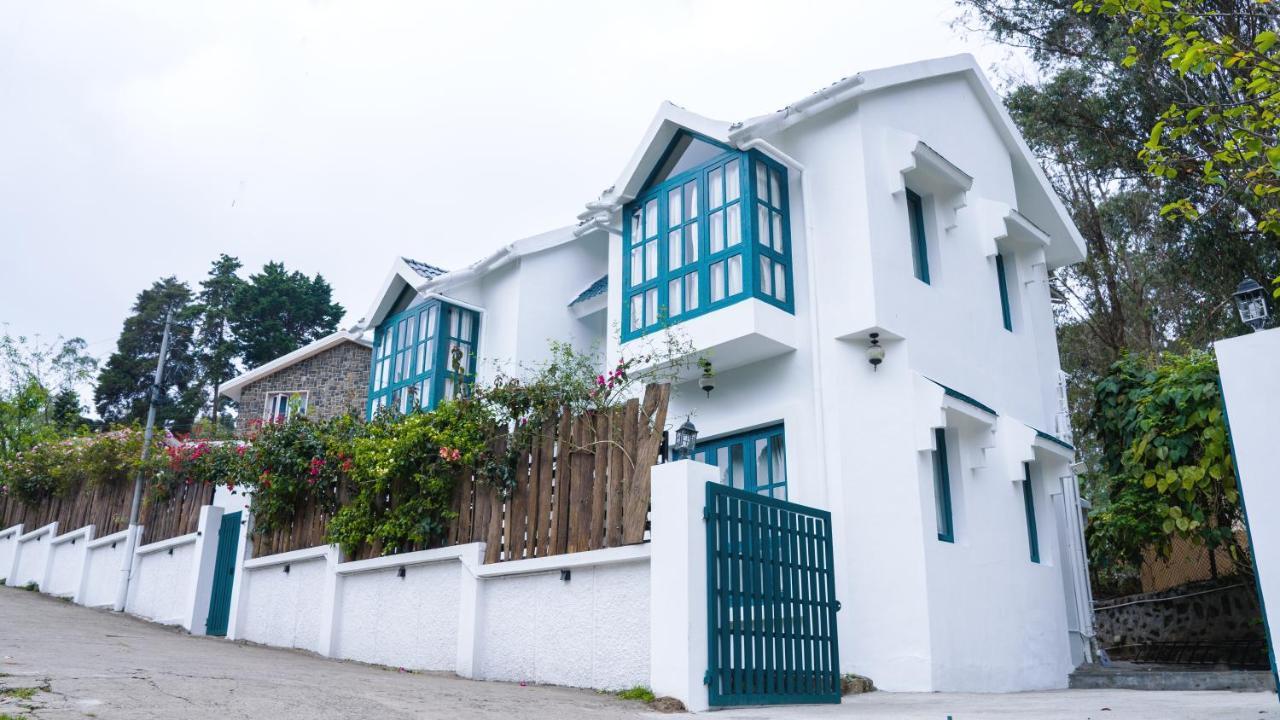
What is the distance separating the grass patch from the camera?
660 cm

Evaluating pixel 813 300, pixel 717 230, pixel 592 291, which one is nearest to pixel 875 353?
pixel 813 300

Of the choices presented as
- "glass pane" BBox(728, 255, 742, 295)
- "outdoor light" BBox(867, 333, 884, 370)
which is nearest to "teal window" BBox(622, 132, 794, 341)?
"glass pane" BBox(728, 255, 742, 295)

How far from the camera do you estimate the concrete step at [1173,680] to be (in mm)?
8734

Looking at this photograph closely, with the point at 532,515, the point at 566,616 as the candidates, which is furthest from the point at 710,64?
the point at 566,616

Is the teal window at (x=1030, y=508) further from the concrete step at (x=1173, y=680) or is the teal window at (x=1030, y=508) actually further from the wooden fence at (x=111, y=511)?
the wooden fence at (x=111, y=511)

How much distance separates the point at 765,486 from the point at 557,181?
17.2 metres

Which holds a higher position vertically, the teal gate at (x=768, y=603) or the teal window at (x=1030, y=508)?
the teal window at (x=1030, y=508)

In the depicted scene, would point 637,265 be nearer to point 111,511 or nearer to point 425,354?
point 425,354

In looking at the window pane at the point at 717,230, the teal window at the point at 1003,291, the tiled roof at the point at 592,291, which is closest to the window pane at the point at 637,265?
the window pane at the point at 717,230

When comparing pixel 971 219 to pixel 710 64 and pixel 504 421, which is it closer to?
pixel 710 64

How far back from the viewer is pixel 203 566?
40.7 feet

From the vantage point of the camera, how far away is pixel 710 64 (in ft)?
45.1

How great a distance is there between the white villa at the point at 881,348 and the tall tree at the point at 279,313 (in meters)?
34.2

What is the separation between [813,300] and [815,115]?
222 cm
